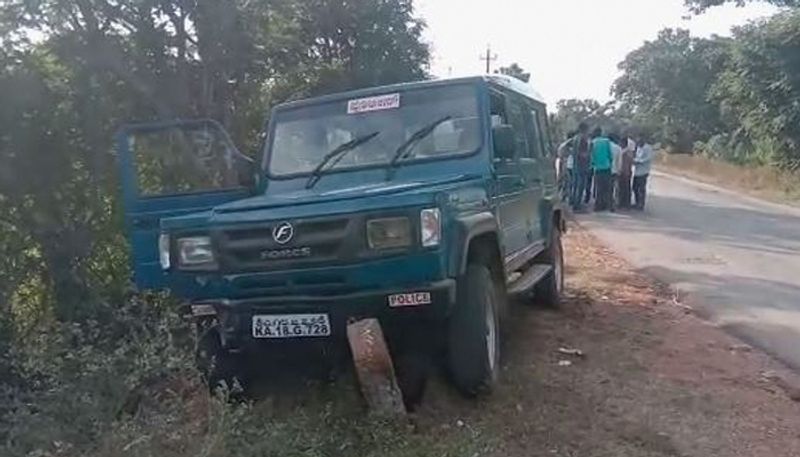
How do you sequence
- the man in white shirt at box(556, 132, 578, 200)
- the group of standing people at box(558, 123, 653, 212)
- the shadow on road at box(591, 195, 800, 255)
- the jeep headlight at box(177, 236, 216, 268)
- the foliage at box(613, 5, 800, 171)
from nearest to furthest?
the jeep headlight at box(177, 236, 216, 268)
the shadow on road at box(591, 195, 800, 255)
the group of standing people at box(558, 123, 653, 212)
the man in white shirt at box(556, 132, 578, 200)
the foliage at box(613, 5, 800, 171)

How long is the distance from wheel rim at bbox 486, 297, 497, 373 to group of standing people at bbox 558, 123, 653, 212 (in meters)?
12.0

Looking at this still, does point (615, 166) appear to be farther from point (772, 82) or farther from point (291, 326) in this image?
point (291, 326)

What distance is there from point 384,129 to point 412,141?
23 centimetres

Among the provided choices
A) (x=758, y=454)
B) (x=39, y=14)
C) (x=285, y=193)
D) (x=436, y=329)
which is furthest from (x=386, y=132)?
(x=39, y=14)

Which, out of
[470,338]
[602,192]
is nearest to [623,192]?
[602,192]

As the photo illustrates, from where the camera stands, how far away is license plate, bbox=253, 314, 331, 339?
16.3 feet

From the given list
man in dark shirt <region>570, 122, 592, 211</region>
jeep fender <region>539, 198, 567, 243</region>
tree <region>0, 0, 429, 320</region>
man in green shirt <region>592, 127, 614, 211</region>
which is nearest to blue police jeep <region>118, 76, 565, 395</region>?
tree <region>0, 0, 429, 320</region>

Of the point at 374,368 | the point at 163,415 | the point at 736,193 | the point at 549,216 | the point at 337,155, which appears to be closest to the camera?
the point at 163,415

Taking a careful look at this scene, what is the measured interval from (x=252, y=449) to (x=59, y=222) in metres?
3.64

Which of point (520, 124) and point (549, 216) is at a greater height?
point (520, 124)

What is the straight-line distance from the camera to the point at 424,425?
16.5 ft

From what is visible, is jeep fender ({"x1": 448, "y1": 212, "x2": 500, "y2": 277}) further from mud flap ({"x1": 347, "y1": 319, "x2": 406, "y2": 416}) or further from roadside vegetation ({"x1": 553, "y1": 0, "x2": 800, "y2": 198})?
roadside vegetation ({"x1": 553, "y1": 0, "x2": 800, "y2": 198})

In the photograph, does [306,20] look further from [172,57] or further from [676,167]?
[676,167]

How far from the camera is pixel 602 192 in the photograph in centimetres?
1867
